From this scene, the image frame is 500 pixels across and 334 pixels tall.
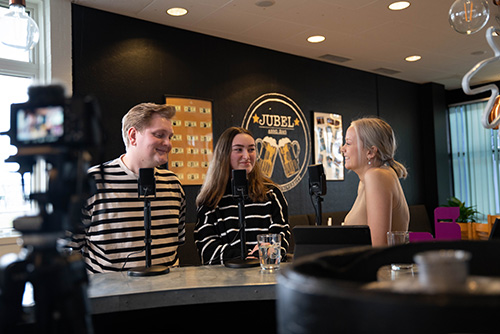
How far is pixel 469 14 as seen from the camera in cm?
210

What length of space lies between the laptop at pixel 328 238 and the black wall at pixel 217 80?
2.19 metres

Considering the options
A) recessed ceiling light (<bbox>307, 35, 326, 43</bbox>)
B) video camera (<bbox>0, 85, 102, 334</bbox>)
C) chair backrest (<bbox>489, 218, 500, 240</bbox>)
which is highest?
recessed ceiling light (<bbox>307, 35, 326, 43</bbox>)

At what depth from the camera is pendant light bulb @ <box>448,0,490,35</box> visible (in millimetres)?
2074

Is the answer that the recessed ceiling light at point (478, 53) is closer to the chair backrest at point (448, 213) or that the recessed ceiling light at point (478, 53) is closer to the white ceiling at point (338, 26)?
the white ceiling at point (338, 26)

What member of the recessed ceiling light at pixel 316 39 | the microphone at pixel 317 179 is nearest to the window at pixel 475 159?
the recessed ceiling light at pixel 316 39

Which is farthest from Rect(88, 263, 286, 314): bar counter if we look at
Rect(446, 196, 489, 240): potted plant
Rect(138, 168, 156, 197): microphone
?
Rect(446, 196, 489, 240): potted plant

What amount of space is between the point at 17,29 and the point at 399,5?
3486 millimetres

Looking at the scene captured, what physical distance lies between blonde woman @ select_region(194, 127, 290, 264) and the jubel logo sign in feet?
8.88

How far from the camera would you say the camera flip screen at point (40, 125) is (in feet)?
1.68

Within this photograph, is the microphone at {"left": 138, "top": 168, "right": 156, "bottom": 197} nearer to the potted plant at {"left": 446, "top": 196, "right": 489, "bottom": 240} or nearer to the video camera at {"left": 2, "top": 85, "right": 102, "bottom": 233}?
the video camera at {"left": 2, "top": 85, "right": 102, "bottom": 233}

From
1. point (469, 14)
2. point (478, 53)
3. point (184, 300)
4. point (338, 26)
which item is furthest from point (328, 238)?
point (478, 53)

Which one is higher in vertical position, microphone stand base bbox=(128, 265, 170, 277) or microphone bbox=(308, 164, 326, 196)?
microphone bbox=(308, 164, 326, 196)

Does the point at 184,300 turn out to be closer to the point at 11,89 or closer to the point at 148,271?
the point at 148,271

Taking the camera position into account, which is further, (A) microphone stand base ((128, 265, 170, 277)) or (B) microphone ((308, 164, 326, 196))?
(B) microphone ((308, 164, 326, 196))
